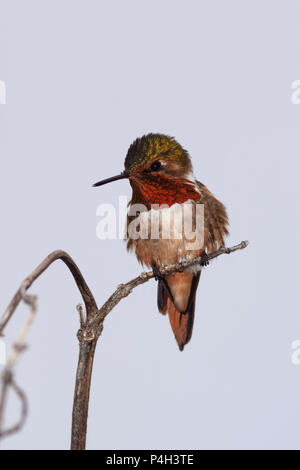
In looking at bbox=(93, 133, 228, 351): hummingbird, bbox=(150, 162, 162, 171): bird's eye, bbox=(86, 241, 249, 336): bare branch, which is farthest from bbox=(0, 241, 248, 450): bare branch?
bbox=(150, 162, 162, 171): bird's eye

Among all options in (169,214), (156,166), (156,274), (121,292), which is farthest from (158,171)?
(121,292)

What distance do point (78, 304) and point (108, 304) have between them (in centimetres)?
8

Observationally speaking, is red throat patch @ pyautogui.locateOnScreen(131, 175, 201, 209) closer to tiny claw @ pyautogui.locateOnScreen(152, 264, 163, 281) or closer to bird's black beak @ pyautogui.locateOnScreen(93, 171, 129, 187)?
bird's black beak @ pyautogui.locateOnScreen(93, 171, 129, 187)

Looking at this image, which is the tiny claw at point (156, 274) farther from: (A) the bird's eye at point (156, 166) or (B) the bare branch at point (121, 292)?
(A) the bird's eye at point (156, 166)

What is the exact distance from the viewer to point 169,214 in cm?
221

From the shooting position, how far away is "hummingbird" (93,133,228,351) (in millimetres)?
2115

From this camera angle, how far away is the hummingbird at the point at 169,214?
212 cm

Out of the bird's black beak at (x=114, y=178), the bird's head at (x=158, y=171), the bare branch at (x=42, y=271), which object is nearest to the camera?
the bare branch at (x=42, y=271)

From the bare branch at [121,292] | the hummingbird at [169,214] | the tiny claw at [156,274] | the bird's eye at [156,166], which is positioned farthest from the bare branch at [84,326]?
the bird's eye at [156,166]

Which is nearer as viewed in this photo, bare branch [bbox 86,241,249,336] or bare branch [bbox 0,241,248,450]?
bare branch [bbox 0,241,248,450]

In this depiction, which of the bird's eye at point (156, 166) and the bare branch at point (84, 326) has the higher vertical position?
the bird's eye at point (156, 166)
